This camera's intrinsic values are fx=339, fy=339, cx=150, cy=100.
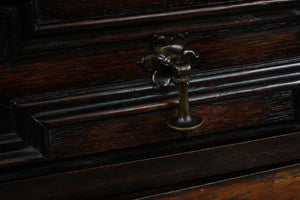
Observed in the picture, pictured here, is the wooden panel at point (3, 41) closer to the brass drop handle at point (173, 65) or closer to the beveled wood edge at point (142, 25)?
the beveled wood edge at point (142, 25)

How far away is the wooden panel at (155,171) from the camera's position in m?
0.41

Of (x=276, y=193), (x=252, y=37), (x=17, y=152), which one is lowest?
(x=276, y=193)

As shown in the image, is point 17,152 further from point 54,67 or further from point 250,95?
point 250,95

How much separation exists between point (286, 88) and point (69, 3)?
1.00 ft

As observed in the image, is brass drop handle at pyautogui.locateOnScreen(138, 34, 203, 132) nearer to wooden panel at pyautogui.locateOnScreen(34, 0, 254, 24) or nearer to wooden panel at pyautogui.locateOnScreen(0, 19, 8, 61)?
wooden panel at pyautogui.locateOnScreen(34, 0, 254, 24)

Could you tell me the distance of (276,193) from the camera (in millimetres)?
475

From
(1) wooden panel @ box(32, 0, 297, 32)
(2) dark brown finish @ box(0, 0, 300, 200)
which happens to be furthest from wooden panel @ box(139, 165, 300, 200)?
(1) wooden panel @ box(32, 0, 297, 32)

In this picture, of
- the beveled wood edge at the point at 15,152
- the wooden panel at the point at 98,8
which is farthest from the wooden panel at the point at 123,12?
the beveled wood edge at the point at 15,152

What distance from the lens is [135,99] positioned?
0.43 meters

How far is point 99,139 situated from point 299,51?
0.30 m

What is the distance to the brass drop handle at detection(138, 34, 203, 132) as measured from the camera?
1.34ft

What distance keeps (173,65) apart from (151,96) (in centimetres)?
5

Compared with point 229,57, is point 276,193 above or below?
below

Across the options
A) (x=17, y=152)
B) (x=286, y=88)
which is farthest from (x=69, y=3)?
(x=286, y=88)
